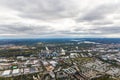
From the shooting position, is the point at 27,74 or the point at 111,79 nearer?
the point at 111,79

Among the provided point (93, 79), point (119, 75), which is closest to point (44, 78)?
point (93, 79)

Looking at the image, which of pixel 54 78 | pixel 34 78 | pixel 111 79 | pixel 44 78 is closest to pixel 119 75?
pixel 111 79

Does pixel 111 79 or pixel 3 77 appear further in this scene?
pixel 3 77

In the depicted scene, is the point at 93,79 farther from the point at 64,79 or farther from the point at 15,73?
the point at 15,73

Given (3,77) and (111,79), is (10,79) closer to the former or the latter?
(3,77)

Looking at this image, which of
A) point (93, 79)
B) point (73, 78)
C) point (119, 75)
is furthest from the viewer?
point (119, 75)

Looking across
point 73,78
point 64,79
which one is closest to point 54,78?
point 64,79

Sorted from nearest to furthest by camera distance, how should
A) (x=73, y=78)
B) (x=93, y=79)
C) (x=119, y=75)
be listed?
(x=93, y=79)
(x=73, y=78)
(x=119, y=75)
